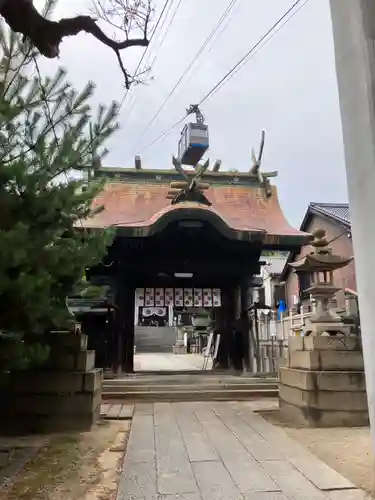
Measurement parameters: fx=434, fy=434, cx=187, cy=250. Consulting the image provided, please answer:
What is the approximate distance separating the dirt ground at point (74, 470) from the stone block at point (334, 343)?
3.10m

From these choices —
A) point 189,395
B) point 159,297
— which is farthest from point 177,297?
point 189,395

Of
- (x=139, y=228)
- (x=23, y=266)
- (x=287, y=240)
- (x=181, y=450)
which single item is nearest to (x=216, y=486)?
(x=181, y=450)

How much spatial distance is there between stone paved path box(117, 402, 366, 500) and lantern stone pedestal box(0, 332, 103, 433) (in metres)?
0.84

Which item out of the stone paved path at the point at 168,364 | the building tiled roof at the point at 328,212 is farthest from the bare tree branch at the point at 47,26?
the building tiled roof at the point at 328,212

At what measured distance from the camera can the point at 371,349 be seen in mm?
2016

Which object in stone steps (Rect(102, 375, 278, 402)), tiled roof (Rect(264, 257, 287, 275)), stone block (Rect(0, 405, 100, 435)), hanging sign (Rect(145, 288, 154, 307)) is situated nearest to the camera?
stone block (Rect(0, 405, 100, 435))

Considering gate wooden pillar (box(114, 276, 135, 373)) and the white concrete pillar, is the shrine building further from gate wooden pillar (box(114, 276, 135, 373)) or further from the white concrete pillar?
the white concrete pillar

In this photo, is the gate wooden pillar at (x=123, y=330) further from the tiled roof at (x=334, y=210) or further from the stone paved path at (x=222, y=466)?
the tiled roof at (x=334, y=210)

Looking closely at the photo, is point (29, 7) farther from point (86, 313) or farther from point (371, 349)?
point (86, 313)

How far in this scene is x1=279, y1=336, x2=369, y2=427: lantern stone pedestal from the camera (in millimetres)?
6246

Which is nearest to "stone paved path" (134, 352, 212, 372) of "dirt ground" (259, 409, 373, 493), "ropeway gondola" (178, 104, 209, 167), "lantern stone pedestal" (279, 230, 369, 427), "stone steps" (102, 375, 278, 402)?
"stone steps" (102, 375, 278, 402)

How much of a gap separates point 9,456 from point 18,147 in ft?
10.5

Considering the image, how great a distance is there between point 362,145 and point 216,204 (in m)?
13.0

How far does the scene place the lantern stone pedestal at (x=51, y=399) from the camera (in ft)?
19.1
